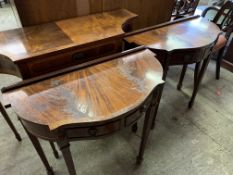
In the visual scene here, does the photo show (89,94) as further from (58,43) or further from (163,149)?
(163,149)

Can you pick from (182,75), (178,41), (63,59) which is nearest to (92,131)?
(63,59)

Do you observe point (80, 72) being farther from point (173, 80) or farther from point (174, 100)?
point (173, 80)

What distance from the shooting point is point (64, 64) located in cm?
107

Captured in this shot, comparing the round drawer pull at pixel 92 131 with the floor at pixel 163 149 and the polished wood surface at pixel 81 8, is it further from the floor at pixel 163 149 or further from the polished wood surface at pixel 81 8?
the polished wood surface at pixel 81 8

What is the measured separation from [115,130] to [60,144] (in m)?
0.24

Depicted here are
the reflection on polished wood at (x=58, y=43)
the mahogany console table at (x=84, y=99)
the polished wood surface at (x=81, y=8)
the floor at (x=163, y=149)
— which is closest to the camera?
the mahogany console table at (x=84, y=99)

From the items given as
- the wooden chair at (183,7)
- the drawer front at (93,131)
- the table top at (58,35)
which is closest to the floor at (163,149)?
the drawer front at (93,131)

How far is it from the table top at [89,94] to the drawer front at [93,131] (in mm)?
56

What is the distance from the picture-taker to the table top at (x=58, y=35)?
3.20 feet

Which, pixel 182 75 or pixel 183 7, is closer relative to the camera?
pixel 182 75

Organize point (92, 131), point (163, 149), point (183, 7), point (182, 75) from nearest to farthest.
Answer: point (92, 131) < point (163, 149) < point (182, 75) < point (183, 7)

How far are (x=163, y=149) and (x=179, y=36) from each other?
88 centimetres

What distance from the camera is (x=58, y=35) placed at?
3.64 ft

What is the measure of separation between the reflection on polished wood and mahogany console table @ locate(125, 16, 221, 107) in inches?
A: 7.9
